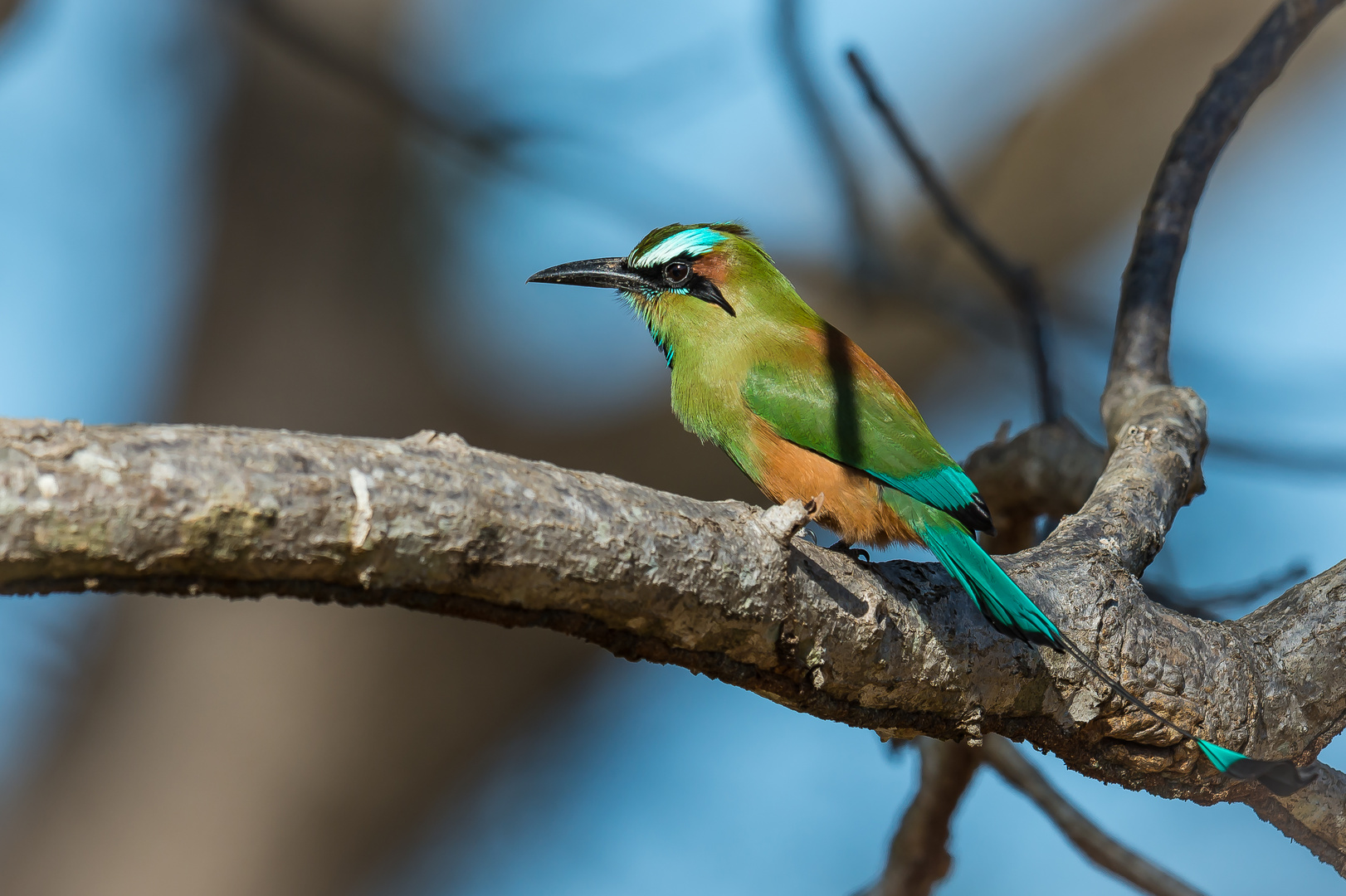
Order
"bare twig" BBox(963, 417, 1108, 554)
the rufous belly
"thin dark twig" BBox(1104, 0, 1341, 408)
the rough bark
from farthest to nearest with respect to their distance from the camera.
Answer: "bare twig" BBox(963, 417, 1108, 554) < "thin dark twig" BBox(1104, 0, 1341, 408) < the rufous belly < the rough bark

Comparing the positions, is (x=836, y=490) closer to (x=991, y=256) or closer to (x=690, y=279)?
(x=690, y=279)

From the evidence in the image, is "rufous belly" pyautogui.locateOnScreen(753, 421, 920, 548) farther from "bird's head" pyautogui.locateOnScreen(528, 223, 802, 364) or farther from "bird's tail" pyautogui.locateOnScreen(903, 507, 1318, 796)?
"bird's tail" pyautogui.locateOnScreen(903, 507, 1318, 796)

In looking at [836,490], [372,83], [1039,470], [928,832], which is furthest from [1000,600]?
[372,83]

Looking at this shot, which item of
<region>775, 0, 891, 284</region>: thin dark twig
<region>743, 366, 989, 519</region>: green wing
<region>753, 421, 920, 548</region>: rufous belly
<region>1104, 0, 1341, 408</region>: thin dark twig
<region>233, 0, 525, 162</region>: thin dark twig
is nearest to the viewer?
<region>743, 366, 989, 519</region>: green wing

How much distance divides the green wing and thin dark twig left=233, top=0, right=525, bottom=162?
6.89 ft

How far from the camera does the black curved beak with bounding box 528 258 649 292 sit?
3.85m

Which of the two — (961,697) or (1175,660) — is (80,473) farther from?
(1175,660)

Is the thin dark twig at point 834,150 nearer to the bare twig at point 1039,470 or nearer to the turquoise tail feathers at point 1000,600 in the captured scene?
the bare twig at point 1039,470

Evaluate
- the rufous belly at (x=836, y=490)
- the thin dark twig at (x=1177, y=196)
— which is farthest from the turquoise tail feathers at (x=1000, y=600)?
the thin dark twig at (x=1177, y=196)

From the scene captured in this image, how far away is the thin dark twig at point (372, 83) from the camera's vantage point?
477 centimetres

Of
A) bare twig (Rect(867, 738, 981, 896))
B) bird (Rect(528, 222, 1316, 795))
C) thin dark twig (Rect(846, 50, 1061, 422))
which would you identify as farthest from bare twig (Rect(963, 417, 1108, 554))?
bare twig (Rect(867, 738, 981, 896))

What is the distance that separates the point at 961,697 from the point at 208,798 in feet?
14.4

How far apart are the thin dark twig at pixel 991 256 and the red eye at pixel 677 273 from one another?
0.85 metres

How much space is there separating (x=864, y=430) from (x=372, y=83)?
3090mm
